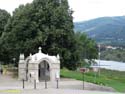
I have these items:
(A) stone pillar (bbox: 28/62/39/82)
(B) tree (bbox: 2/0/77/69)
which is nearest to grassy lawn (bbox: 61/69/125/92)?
(B) tree (bbox: 2/0/77/69)

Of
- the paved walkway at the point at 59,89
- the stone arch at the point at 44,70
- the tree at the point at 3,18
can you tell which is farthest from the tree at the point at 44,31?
the paved walkway at the point at 59,89

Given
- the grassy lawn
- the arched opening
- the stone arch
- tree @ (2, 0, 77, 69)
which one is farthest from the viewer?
tree @ (2, 0, 77, 69)

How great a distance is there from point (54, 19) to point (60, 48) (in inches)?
152

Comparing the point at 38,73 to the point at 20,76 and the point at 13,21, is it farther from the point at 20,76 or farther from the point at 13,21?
the point at 13,21

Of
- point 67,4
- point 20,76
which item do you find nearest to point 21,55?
point 20,76

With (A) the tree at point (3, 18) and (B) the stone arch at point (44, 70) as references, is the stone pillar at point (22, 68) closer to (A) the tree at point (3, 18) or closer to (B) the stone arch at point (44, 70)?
(B) the stone arch at point (44, 70)

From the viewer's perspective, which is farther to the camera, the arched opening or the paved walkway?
the arched opening

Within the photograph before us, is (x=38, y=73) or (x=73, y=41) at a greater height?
(x=73, y=41)

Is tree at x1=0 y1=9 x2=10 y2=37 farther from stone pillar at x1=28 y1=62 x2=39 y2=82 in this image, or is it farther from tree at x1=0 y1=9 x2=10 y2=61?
stone pillar at x1=28 y1=62 x2=39 y2=82

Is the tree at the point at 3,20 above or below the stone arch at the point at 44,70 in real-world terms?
above

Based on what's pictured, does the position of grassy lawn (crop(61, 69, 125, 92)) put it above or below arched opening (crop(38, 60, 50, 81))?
below

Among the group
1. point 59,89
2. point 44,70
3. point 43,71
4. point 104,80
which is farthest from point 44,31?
point 59,89

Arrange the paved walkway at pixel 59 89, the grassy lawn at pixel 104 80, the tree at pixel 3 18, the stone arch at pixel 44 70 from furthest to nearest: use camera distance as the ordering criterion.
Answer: the tree at pixel 3 18 < the stone arch at pixel 44 70 < the grassy lawn at pixel 104 80 < the paved walkway at pixel 59 89

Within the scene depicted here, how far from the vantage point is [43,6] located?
2410 inches
